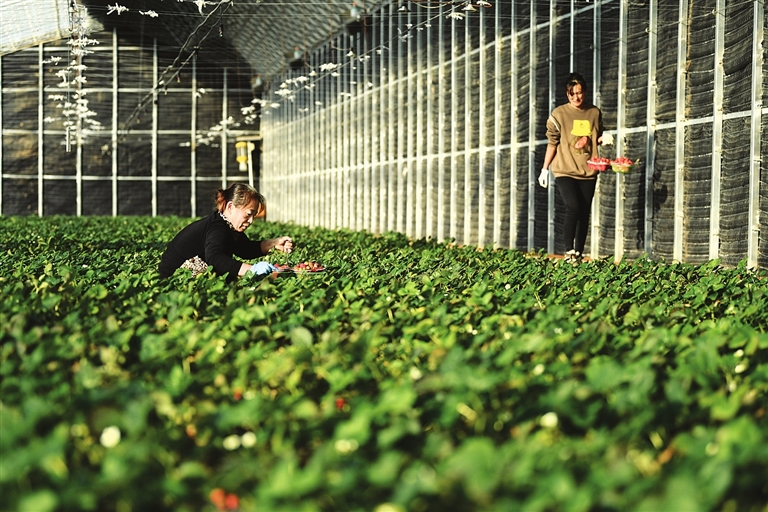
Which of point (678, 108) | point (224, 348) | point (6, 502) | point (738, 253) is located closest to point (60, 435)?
point (6, 502)

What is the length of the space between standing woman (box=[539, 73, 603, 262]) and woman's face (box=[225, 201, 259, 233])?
3.33 metres

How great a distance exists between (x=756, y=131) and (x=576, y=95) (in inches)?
60.1

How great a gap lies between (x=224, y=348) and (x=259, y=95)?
29266mm

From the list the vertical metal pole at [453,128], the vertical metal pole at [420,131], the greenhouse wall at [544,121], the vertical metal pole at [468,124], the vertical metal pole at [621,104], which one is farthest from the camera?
the vertical metal pole at [420,131]

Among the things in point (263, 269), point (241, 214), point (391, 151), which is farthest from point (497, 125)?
point (263, 269)

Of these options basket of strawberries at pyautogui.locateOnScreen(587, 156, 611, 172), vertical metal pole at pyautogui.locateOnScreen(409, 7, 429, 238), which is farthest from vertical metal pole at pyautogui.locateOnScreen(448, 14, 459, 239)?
basket of strawberries at pyautogui.locateOnScreen(587, 156, 611, 172)

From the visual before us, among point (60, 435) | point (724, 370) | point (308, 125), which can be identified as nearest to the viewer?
point (60, 435)

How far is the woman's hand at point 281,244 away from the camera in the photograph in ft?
21.8

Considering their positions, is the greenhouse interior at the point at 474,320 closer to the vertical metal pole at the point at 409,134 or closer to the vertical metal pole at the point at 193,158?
the vertical metal pole at the point at 409,134

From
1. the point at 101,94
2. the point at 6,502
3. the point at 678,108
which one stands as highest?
the point at 101,94

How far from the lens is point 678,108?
1054cm

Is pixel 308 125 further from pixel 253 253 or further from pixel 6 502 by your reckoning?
pixel 6 502

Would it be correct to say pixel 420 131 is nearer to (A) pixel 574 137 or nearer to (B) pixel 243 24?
(B) pixel 243 24

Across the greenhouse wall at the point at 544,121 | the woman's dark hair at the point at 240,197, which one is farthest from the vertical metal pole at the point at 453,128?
the woman's dark hair at the point at 240,197
